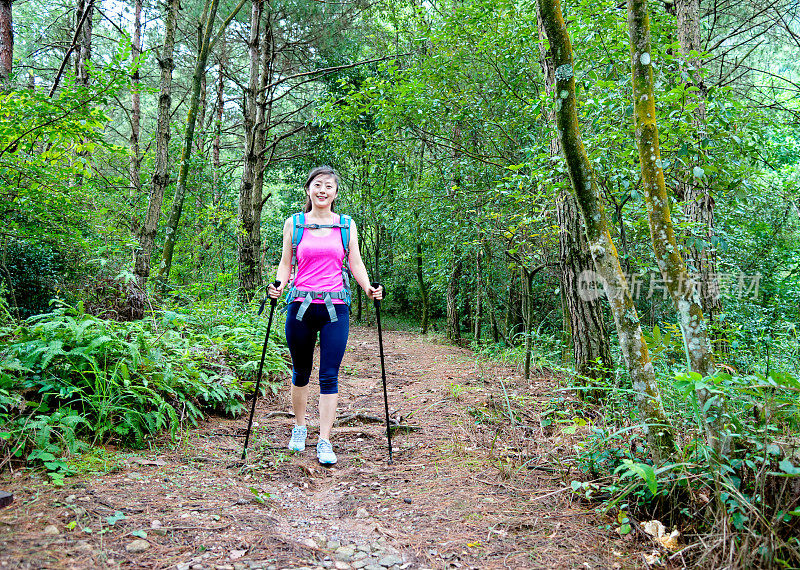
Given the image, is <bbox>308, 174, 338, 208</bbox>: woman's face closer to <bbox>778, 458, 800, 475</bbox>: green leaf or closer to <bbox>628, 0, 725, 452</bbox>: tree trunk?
<bbox>628, 0, 725, 452</bbox>: tree trunk

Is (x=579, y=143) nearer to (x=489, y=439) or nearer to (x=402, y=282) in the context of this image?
(x=489, y=439)

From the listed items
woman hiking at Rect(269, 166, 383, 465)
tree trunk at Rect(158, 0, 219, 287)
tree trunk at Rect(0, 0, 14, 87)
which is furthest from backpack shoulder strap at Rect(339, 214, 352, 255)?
tree trunk at Rect(0, 0, 14, 87)

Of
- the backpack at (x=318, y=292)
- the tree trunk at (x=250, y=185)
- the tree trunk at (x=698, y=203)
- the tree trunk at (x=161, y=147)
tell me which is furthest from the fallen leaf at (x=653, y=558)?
the tree trunk at (x=250, y=185)

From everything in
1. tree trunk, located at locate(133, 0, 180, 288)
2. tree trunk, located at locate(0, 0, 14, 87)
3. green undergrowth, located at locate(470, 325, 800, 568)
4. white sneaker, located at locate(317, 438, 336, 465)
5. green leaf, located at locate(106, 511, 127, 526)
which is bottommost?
white sneaker, located at locate(317, 438, 336, 465)

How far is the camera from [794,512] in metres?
1.84

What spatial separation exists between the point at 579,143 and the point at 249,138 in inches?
353

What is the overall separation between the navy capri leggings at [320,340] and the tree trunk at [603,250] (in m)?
1.92

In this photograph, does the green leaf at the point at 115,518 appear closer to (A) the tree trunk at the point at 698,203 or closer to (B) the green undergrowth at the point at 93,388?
(B) the green undergrowth at the point at 93,388

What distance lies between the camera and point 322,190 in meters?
3.82

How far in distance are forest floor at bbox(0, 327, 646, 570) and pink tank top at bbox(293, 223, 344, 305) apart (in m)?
1.37

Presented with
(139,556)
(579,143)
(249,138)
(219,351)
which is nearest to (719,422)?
(579,143)

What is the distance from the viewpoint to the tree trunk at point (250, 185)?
392 inches

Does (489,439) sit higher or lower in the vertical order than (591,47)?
lower

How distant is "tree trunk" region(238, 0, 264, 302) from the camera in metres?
9.95
